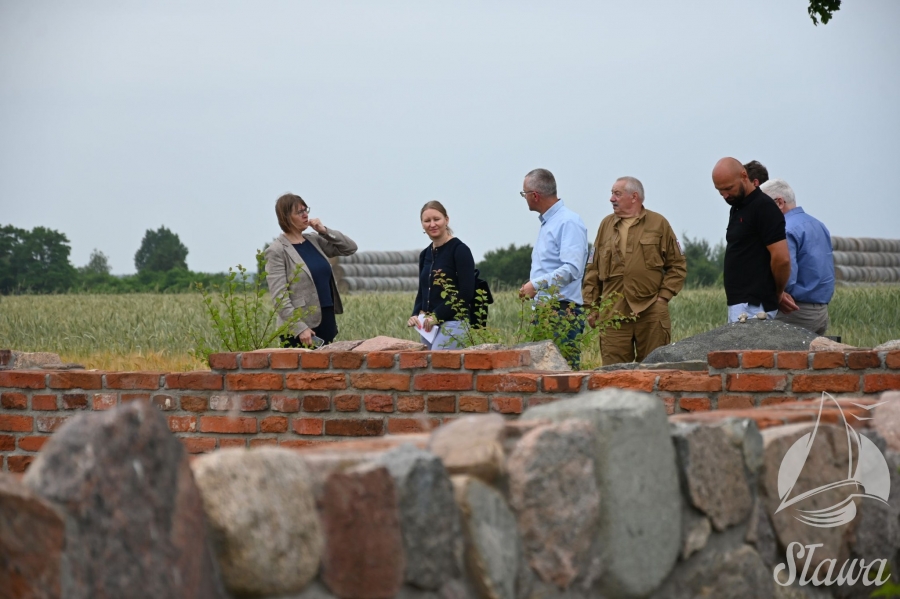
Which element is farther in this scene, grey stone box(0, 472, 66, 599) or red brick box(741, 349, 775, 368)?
red brick box(741, 349, 775, 368)

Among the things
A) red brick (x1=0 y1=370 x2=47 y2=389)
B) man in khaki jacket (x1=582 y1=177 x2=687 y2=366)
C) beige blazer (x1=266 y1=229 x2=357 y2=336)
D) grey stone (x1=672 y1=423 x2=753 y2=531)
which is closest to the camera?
grey stone (x1=672 y1=423 x2=753 y2=531)

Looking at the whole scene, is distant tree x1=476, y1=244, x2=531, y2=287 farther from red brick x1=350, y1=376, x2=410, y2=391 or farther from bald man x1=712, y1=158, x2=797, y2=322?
red brick x1=350, y1=376, x2=410, y2=391

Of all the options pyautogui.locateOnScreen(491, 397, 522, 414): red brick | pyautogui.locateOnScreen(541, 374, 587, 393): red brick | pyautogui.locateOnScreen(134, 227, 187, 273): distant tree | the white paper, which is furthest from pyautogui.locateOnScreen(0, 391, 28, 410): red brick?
pyautogui.locateOnScreen(134, 227, 187, 273): distant tree

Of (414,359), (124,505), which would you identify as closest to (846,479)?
(124,505)

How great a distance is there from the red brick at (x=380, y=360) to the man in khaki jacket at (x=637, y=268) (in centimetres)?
175

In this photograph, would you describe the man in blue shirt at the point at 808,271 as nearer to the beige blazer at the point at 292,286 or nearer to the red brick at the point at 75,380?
the beige blazer at the point at 292,286

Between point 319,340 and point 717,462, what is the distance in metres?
3.82

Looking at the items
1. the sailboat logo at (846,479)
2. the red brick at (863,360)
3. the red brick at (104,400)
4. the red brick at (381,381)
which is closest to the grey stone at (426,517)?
the sailboat logo at (846,479)

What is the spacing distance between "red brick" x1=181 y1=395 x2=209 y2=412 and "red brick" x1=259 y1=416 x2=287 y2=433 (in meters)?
0.33

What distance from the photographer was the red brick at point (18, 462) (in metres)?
5.45

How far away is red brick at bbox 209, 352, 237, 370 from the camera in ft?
16.7

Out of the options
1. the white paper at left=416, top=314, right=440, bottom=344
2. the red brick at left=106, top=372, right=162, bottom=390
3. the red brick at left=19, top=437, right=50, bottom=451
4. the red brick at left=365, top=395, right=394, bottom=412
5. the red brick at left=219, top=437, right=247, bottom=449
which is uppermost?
the white paper at left=416, top=314, right=440, bottom=344

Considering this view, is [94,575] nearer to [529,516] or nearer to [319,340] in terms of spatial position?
[529,516]

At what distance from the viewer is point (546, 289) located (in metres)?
5.88
